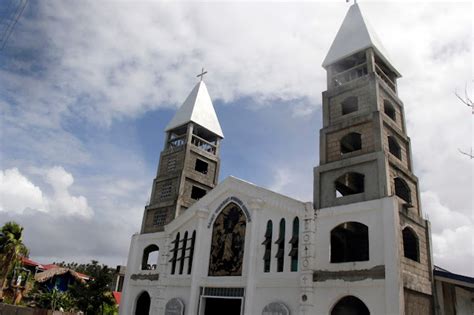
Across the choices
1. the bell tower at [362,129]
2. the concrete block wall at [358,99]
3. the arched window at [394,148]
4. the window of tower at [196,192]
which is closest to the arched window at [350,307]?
the bell tower at [362,129]

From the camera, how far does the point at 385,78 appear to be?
979 inches

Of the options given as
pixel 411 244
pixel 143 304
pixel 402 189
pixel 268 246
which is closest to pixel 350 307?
pixel 411 244

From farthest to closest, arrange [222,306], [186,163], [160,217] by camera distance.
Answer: [186,163]
[160,217]
[222,306]

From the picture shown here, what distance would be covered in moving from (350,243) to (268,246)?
4.65 meters

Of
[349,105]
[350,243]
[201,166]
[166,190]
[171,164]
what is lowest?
[350,243]

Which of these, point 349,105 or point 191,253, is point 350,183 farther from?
point 191,253

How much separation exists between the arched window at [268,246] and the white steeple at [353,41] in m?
11.2

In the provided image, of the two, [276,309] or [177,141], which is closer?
[276,309]

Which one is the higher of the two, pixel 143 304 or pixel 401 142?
pixel 401 142

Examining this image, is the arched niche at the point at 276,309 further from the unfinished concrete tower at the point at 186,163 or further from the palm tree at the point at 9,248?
the palm tree at the point at 9,248

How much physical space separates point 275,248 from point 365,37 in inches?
551

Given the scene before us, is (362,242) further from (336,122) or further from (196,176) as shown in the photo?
(196,176)

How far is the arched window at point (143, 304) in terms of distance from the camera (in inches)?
1143

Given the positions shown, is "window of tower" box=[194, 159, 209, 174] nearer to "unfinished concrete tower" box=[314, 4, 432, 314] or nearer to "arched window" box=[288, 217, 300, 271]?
"unfinished concrete tower" box=[314, 4, 432, 314]
